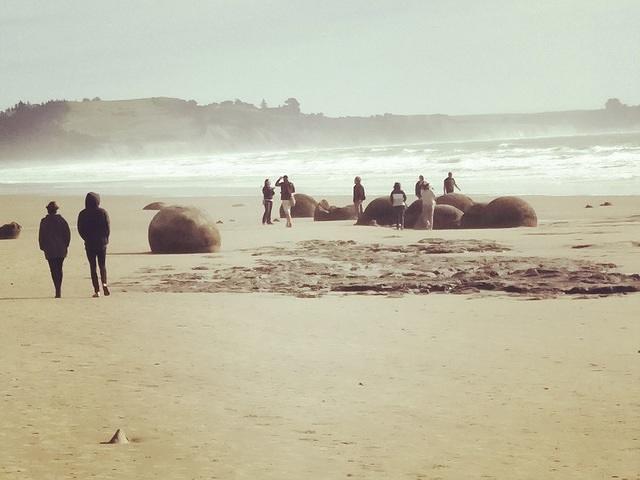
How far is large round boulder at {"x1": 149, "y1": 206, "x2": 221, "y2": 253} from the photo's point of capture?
22406 millimetres

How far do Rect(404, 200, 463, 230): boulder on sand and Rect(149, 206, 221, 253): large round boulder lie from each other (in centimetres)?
795

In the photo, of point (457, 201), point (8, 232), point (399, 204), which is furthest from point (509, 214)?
point (8, 232)

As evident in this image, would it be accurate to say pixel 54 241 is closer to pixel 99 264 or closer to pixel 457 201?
pixel 99 264

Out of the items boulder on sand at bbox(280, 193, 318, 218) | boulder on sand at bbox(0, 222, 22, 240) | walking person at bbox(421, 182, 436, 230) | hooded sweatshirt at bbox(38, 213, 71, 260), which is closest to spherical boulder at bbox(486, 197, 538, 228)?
walking person at bbox(421, 182, 436, 230)

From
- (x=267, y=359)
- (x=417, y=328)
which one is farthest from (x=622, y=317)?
(x=267, y=359)

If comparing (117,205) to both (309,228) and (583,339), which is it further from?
(583,339)

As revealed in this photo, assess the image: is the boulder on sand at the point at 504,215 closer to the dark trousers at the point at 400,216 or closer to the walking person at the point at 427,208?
the walking person at the point at 427,208

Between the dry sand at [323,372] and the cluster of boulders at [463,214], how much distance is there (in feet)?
25.4

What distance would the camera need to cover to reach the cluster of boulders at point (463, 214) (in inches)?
1101

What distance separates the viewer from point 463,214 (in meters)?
29.0

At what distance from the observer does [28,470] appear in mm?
6949

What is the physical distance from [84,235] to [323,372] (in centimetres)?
685

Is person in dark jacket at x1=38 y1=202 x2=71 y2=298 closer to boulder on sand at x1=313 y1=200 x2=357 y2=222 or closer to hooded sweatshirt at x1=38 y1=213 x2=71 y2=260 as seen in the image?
hooded sweatshirt at x1=38 y1=213 x2=71 y2=260

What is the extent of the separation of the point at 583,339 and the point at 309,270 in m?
7.65
